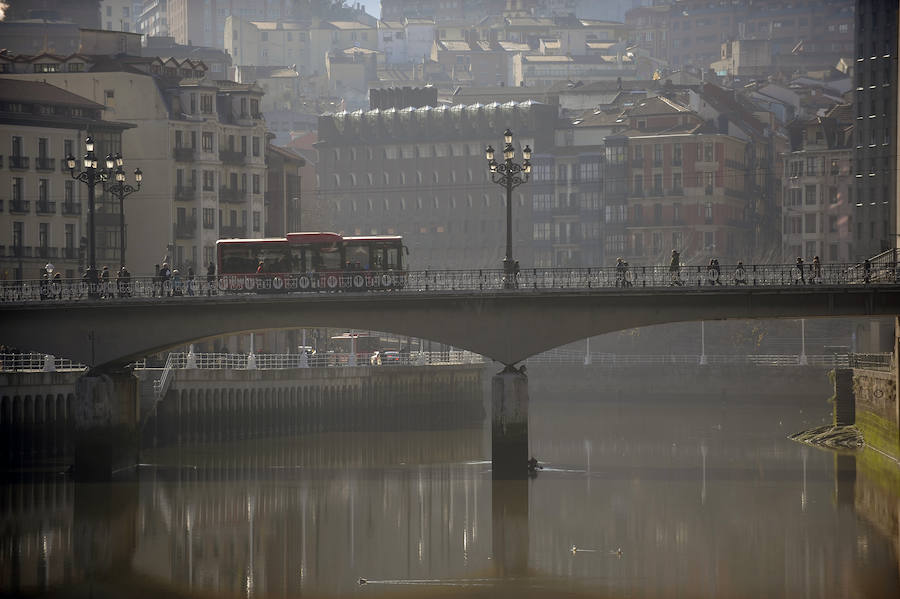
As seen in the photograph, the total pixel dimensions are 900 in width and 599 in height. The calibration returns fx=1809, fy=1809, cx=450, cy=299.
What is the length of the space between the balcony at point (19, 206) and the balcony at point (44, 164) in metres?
2.30

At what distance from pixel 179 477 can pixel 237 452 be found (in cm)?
1046

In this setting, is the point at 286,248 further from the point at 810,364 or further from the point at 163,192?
the point at 810,364

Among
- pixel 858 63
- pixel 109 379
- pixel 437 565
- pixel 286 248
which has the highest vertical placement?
pixel 858 63

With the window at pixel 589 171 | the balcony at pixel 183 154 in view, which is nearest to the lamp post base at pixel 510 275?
the balcony at pixel 183 154

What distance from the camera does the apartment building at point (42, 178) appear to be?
11356cm

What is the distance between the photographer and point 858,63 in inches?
5635

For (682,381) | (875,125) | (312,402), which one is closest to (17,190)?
(312,402)

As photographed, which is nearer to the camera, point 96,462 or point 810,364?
point 96,462

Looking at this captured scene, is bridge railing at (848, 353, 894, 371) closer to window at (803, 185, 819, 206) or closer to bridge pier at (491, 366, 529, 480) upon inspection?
bridge pier at (491, 366, 529, 480)

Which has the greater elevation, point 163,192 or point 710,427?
point 163,192

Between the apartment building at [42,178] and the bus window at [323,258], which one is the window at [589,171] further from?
the bus window at [323,258]

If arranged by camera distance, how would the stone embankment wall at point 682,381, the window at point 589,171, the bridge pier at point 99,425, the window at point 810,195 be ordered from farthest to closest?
the window at point 589,171 → the window at point 810,195 → the stone embankment wall at point 682,381 → the bridge pier at point 99,425

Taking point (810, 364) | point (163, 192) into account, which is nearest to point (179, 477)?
point (163, 192)

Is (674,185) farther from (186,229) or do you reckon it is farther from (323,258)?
(323,258)
